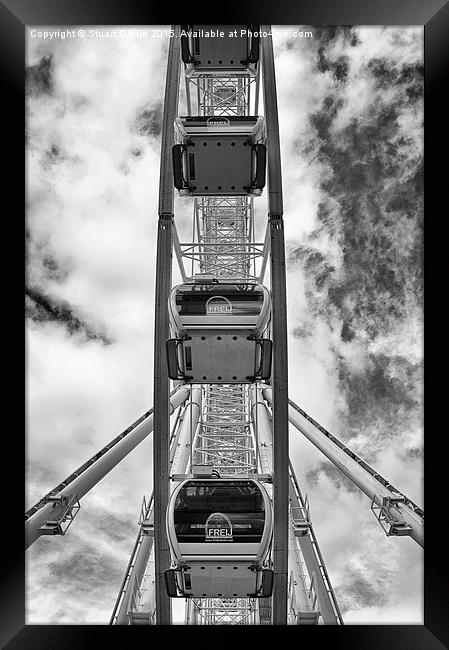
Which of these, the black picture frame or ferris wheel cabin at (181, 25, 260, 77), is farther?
ferris wheel cabin at (181, 25, 260, 77)

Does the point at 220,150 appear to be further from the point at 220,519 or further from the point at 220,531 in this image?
the point at 220,531

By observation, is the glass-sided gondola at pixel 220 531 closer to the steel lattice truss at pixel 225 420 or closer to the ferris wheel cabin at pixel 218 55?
the ferris wheel cabin at pixel 218 55

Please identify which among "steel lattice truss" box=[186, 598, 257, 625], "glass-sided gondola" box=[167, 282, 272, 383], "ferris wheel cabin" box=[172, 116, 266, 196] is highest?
"ferris wheel cabin" box=[172, 116, 266, 196]

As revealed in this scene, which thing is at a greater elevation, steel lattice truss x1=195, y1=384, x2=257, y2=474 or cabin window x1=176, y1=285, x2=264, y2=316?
cabin window x1=176, y1=285, x2=264, y2=316

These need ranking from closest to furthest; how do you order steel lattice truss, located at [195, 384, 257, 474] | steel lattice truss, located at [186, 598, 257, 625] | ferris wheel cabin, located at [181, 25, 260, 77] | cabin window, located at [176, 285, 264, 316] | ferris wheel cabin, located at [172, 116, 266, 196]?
cabin window, located at [176, 285, 264, 316], ferris wheel cabin, located at [172, 116, 266, 196], ferris wheel cabin, located at [181, 25, 260, 77], steel lattice truss, located at [195, 384, 257, 474], steel lattice truss, located at [186, 598, 257, 625]

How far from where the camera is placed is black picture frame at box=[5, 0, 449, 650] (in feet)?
15.7

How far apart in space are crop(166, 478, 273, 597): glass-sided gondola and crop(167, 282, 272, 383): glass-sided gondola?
183 centimetres

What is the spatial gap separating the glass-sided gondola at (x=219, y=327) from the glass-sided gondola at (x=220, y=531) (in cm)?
183

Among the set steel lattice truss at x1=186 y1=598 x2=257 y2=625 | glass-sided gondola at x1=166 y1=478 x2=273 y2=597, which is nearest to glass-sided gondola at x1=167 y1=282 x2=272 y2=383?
glass-sided gondola at x1=166 y1=478 x2=273 y2=597

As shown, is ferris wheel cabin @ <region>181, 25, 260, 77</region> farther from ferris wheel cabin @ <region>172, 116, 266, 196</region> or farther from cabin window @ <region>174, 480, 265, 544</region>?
cabin window @ <region>174, 480, 265, 544</region>

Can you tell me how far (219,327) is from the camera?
8648mm
